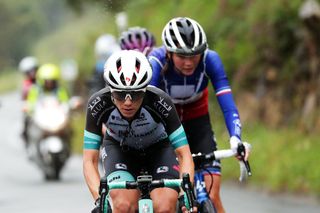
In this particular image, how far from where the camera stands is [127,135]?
704cm

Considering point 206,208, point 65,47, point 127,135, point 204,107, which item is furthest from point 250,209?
point 65,47

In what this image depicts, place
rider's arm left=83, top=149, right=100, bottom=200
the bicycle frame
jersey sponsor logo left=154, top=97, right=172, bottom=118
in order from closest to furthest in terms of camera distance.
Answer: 1. the bicycle frame
2. rider's arm left=83, top=149, right=100, bottom=200
3. jersey sponsor logo left=154, top=97, right=172, bottom=118

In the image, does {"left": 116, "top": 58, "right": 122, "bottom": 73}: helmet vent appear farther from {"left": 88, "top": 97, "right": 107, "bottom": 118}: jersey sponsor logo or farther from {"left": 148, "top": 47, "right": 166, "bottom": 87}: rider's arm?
{"left": 148, "top": 47, "right": 166, "bottom": 87}: rider's arm

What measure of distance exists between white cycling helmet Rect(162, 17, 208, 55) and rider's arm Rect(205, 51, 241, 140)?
29 centimetres

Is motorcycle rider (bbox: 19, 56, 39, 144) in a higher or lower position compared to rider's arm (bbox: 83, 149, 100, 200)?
higher

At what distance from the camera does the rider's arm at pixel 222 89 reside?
7.91 meters

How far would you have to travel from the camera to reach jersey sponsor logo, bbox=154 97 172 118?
267 inches

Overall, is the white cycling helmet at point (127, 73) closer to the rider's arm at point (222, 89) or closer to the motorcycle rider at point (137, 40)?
the rider's arm at point (222, 89)

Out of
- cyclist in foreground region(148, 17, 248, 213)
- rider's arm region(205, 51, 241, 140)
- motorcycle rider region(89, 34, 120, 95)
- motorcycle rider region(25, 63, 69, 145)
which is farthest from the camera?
motorcycle rider region(25, 63, 69, 145)

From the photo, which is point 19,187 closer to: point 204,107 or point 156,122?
point 204,107

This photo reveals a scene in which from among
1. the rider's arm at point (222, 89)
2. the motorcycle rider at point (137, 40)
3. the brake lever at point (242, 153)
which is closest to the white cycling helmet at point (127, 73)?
the brake lever at point (242, 153)

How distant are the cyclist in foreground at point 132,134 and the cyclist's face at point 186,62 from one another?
748 mm

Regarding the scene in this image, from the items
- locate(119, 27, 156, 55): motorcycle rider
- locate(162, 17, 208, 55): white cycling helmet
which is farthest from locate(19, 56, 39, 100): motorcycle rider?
locate(162, 17, 208, 55): white cycling helmet

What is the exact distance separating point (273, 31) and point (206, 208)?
1139 cm
